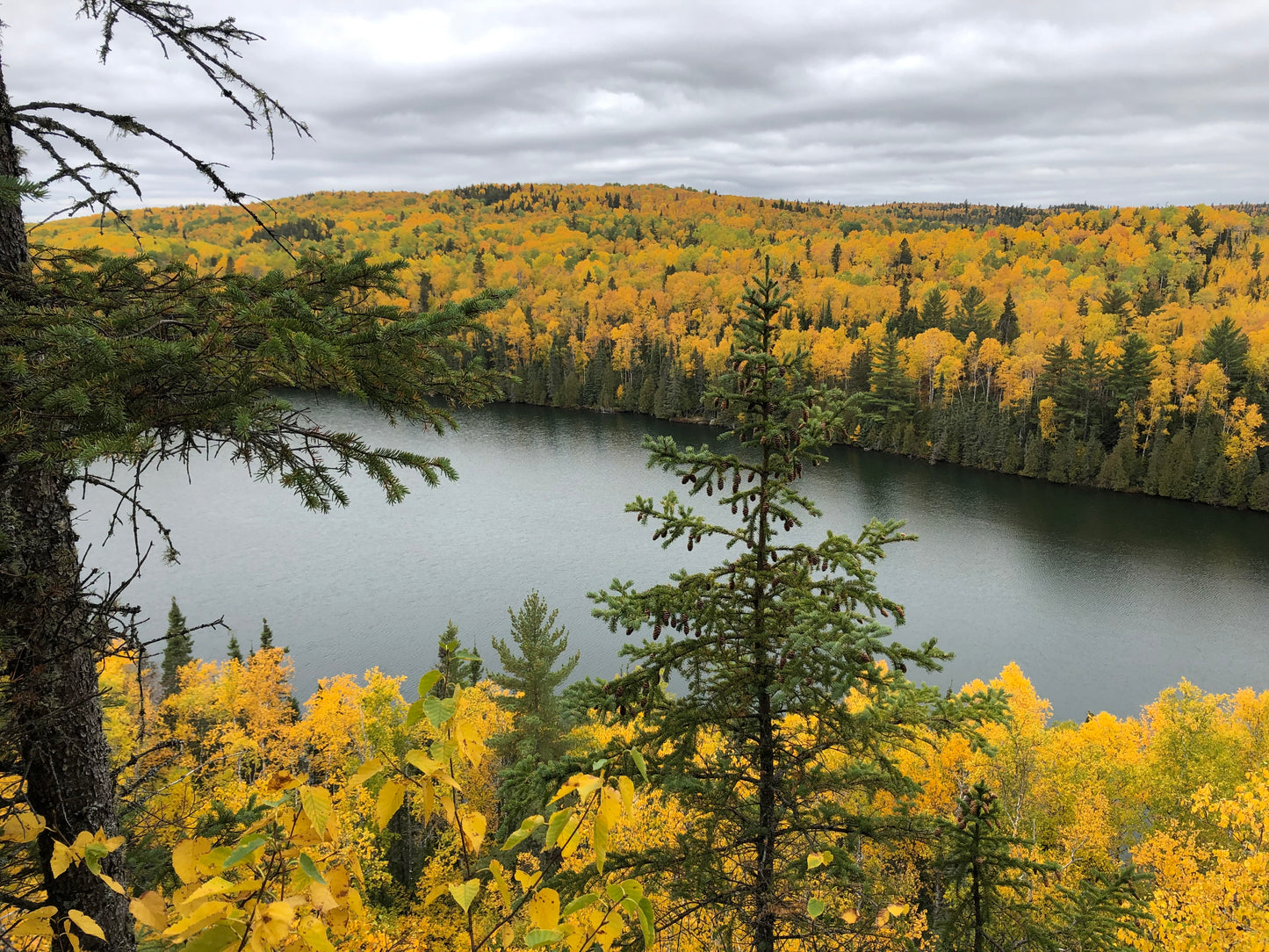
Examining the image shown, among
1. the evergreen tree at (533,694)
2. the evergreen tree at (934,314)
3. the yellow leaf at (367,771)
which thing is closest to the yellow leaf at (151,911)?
the yellow leaf at (367,771)

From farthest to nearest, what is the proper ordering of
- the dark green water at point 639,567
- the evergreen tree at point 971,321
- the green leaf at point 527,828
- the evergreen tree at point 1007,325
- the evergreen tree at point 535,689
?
the evergreen tree at point 1007,325, the evergreen tree at point 971,321, the dark green water at point 639,567, the evergreen tree at point 535,689, the green leaf at point 527,828

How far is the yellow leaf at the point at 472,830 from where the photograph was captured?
143 centimetres

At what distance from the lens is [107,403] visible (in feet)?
7.57

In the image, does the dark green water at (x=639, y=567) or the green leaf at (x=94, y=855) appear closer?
the green leaf at (x=94, y=855)

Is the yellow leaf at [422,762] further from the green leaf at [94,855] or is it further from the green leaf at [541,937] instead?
the green leaf at [94,855]

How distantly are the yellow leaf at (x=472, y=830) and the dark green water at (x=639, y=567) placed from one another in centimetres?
2593

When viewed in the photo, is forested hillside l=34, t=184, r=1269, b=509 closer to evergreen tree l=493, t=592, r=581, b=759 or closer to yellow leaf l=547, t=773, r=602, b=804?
yellow leaf l=547, t=773, r=602, b=804

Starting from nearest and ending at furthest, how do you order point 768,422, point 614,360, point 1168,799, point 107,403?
point 107,403 < point 768,422 < point 1168,799 < point 614,360


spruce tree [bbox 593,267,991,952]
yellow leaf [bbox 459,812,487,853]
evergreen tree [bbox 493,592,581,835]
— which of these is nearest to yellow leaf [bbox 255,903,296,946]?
yellow leaf [bbox 459,812,487,853]

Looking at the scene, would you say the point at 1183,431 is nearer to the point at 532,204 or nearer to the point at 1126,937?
the point at 1126,937

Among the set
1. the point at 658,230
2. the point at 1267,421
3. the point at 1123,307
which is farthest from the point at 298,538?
the point at 658,230

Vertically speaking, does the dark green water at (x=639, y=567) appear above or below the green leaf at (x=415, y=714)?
below

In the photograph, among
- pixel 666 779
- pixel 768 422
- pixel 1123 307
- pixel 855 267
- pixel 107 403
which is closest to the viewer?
pixel 107 403

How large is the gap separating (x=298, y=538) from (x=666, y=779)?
38201mm
